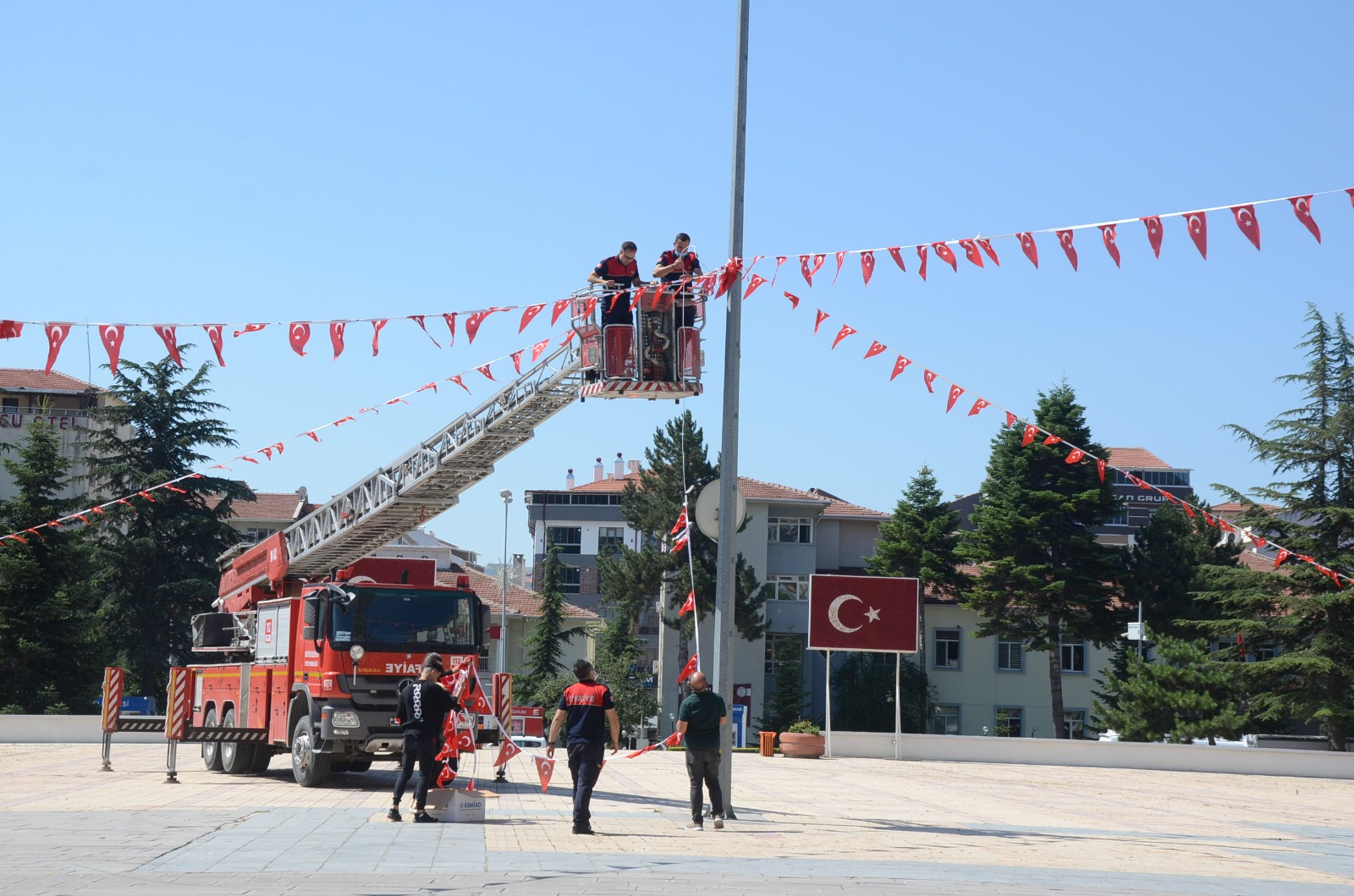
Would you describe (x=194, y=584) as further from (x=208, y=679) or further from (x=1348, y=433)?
(x=1348, y=433)

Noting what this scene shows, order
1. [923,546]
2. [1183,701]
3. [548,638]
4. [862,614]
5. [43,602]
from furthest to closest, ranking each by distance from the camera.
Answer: [548,638]
[923,546]
[43,602]
[1183,701]
[862,614]

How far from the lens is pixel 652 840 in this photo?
13711 millimetres

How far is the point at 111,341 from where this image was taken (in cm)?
1669

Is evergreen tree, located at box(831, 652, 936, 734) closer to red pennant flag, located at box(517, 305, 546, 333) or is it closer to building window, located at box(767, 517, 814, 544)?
building window, located at box(767, 517, 814, 544)

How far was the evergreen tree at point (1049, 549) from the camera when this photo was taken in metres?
57.5

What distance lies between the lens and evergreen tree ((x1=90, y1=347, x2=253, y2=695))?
5231 cm

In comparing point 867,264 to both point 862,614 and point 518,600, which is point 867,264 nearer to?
point 862,614

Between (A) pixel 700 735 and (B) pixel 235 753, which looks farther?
(B) pixel 235 753

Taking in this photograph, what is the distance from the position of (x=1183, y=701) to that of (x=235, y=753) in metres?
30.2

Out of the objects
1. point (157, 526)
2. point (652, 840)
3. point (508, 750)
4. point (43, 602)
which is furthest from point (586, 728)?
point (157, 526)

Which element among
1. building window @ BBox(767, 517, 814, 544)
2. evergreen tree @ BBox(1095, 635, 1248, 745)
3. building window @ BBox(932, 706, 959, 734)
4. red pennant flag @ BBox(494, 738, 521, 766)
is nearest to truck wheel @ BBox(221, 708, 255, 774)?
red pennant flag @ BBox(494, 738, 521, 766)

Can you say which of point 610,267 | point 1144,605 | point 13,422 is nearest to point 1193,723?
point 1144,605

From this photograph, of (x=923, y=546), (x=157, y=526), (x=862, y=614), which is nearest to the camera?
(x=862, y=614)

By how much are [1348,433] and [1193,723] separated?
10.4 metres
